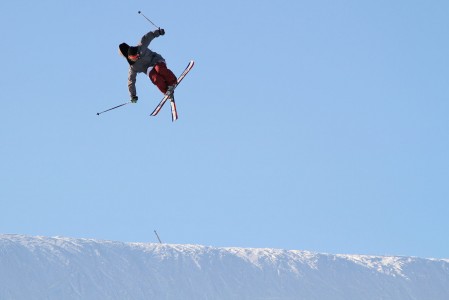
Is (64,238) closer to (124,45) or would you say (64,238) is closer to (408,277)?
(408,277)

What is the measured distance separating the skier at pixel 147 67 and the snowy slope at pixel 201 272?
12982cm

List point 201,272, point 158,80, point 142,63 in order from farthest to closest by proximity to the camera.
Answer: point 201,272 < point 142,63 < point 158,80

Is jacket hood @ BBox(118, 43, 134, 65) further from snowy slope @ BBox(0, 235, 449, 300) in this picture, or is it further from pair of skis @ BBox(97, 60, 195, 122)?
snowy slope @ BBox(0, 235, 449, 300)

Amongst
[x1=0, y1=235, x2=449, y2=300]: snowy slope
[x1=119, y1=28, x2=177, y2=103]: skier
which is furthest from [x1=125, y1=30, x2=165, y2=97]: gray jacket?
[x1=0, y1=235, x2=449, y2=300]: snowy slope

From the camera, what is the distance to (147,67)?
30203mm

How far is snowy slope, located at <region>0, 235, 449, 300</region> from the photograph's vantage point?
6432 inches

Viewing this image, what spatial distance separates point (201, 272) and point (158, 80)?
146 m

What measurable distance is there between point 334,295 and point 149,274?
28.3 meters

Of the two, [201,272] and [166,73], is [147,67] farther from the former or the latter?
[201,272]

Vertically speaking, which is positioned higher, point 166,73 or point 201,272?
point 201,272

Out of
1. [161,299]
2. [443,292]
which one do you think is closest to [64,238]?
[161,299]

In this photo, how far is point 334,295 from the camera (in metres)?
178

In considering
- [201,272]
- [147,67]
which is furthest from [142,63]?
[201,272]

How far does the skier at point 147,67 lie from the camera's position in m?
29.8
